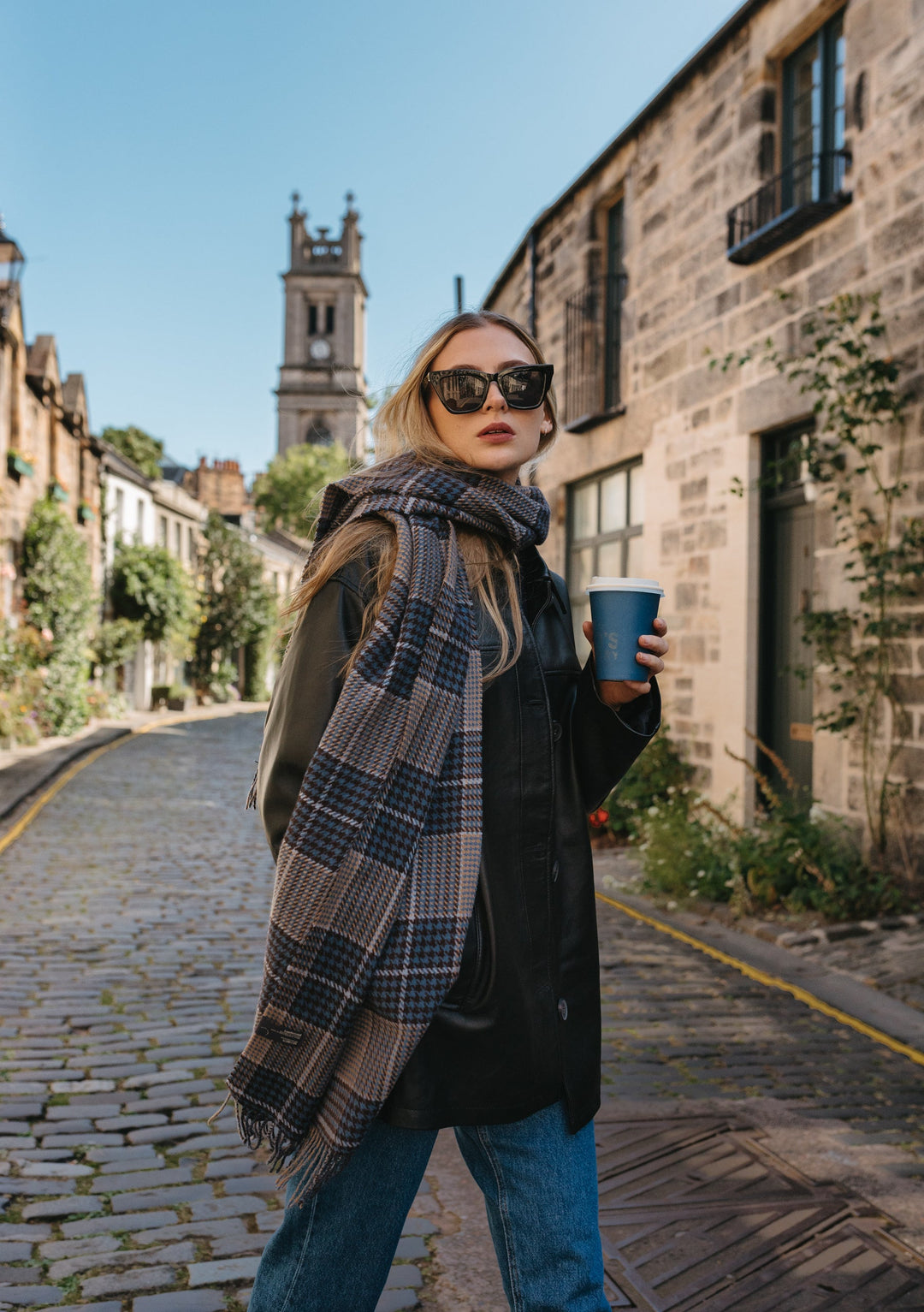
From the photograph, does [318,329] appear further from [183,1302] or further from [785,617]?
[183,1302]

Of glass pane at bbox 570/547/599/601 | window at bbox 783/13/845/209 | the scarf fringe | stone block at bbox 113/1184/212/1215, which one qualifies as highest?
window at bbox 783/13/845/209

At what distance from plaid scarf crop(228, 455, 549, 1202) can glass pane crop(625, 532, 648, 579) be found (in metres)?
8.88

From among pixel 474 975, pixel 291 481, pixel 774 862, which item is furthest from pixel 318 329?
pixel 474 975

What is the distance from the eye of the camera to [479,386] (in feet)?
6.87

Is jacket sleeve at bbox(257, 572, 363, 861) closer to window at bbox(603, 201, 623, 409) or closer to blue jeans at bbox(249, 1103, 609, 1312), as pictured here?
blue jeans at bbox(249, 1103, 609, 1312)

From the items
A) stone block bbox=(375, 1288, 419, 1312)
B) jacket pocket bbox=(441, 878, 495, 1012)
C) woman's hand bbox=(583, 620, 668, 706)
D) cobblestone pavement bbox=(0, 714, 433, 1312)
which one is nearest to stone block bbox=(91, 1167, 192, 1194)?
cobblestone pavement bbox=(0, 714, 433, 1312)

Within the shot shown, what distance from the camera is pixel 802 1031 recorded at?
4.98m

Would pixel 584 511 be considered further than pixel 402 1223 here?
Yes

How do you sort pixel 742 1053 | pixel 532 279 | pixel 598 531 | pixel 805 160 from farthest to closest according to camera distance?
1. pixel 532 279
2. pixel 598 531
3. pixel 805 160
4. pixel 742 1053

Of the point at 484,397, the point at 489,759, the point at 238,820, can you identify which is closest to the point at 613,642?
the point at 489,759

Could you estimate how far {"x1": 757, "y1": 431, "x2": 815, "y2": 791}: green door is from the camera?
8.11m

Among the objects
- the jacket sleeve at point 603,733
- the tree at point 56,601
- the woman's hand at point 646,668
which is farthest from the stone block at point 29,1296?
the tree at point 56,601

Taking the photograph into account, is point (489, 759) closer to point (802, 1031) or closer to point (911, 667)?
point (802, 1031)

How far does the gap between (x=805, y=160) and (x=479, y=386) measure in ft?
22.3
